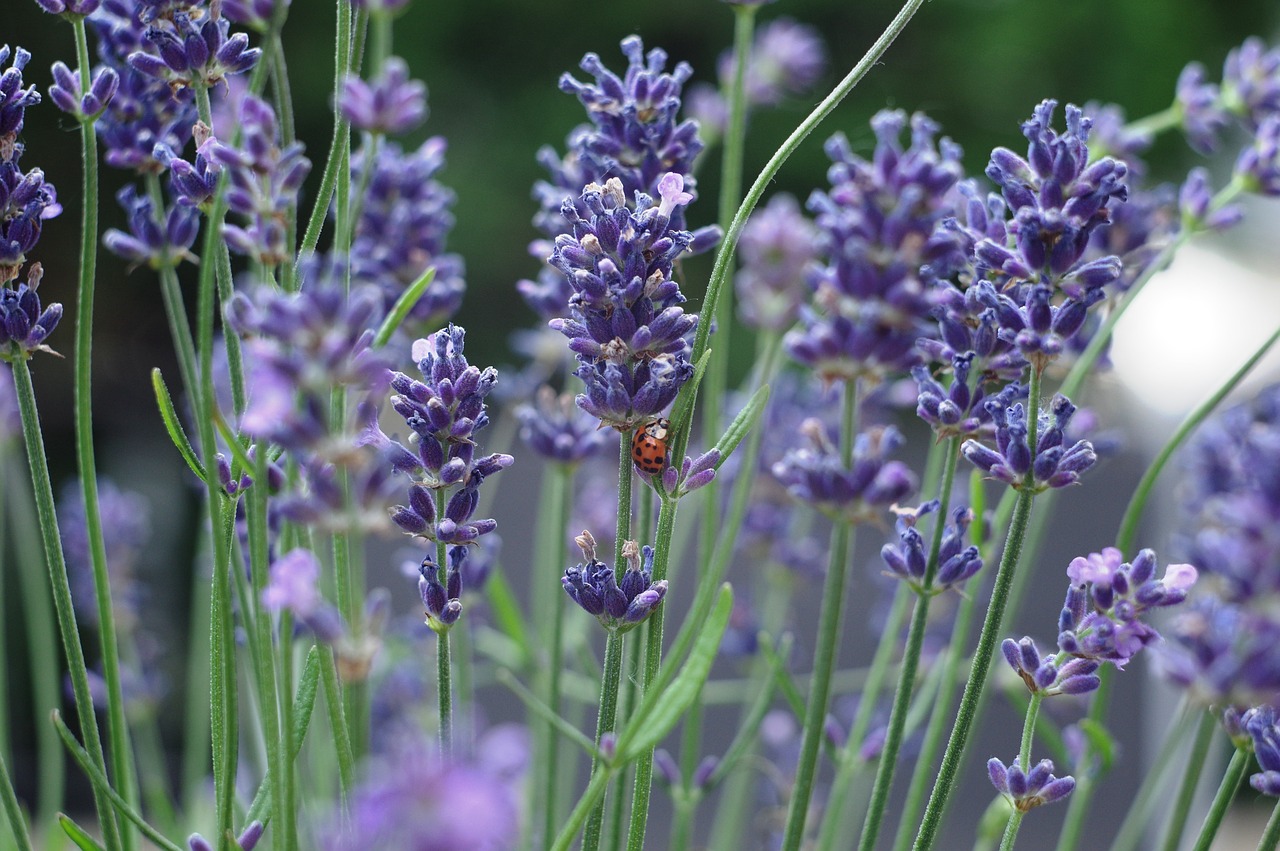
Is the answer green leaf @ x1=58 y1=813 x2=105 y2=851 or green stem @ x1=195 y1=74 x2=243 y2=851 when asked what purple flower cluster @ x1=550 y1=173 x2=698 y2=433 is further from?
green leaf @ x1=58 y1=813 x2=105 y2=851

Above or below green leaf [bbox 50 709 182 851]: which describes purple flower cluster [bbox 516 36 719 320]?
above

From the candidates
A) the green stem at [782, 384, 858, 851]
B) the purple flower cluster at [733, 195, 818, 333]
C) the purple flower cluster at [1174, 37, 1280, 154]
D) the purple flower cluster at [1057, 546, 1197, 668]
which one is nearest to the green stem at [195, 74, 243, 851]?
the green stem at [782, 384, 858, 851]

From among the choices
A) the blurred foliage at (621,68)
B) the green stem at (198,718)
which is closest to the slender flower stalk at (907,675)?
the green stem at (198,718)

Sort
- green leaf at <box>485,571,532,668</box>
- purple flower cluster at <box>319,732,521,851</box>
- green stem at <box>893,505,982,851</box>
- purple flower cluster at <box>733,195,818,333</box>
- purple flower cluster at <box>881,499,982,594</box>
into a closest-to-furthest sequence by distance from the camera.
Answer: purple flower cluster at <box>319,732,521,851</box>
purple flower cluster at <box>881,499,982,594</box>
green stem at <box>893,505,982,851</box>
green leaf at <box>485,571,532,668</box>
purple flower cluster at <box>733,195,818,333</box>

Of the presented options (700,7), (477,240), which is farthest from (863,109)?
(477,240)

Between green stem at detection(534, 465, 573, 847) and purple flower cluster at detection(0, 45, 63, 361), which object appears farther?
green stem at detection(534, 465, 573, 847)

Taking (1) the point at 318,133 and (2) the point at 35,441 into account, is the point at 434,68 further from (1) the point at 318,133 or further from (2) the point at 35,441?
(2) the point at 35,441
